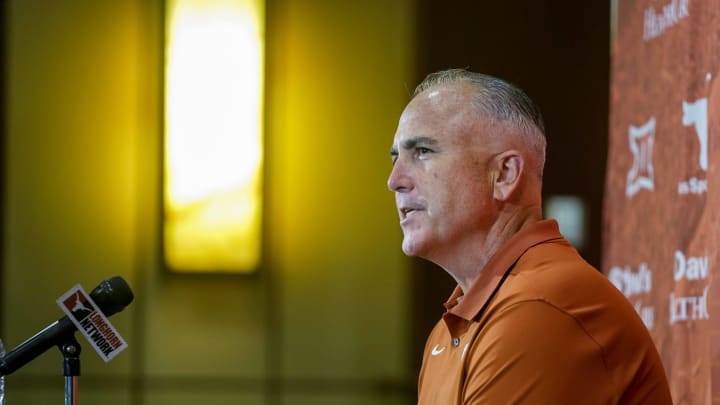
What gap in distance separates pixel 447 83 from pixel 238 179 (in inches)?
170

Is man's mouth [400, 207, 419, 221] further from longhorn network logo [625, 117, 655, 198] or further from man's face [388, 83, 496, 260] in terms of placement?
longhorn network logo [625, 117, 655, 198]

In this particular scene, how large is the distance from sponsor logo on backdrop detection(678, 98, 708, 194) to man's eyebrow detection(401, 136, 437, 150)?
0.69 metres

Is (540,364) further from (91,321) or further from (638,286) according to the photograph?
(638,286)

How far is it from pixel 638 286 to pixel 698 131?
56cm

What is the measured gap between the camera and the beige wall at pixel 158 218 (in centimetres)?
673

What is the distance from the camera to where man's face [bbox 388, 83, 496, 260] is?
248 cm

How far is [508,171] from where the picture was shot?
2484 mm

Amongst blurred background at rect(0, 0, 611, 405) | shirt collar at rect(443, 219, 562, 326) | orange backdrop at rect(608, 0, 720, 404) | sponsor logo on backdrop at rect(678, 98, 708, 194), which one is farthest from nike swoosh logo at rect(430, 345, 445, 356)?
blurred background at rect(0, 0, 611, 405)

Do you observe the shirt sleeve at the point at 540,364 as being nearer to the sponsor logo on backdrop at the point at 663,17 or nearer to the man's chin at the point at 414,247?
the man's chin at the point at 414,247

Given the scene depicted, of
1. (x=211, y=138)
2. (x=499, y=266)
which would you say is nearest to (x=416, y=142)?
(x=499, y=266)

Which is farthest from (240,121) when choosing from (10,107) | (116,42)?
(10,107)

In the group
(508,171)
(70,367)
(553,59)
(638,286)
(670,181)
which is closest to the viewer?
(70,367)

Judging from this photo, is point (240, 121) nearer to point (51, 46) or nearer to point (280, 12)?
point (280, 12)

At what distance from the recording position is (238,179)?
266 inches
